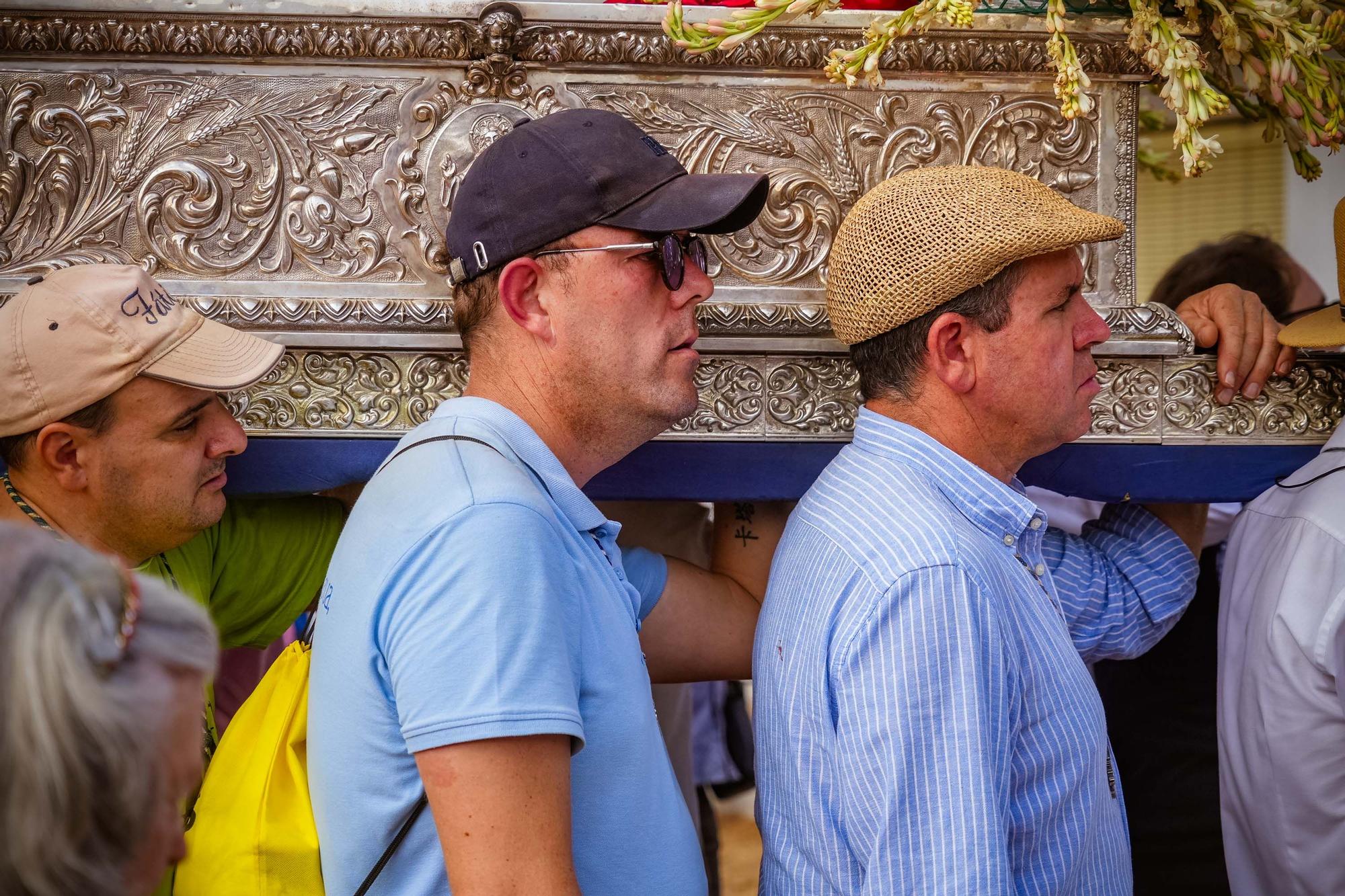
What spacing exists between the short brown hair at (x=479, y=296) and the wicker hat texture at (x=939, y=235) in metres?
0.50

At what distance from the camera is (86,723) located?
86cm

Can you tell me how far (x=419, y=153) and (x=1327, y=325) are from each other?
1732mm

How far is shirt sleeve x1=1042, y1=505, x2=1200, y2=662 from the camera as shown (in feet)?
7.09

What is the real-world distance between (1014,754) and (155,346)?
150cm

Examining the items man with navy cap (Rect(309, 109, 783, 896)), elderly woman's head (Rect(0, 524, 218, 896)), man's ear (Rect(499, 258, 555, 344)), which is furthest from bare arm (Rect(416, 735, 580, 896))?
man's ear (Rect(499, 258, 555, 344))

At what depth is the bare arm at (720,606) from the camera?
208 cm

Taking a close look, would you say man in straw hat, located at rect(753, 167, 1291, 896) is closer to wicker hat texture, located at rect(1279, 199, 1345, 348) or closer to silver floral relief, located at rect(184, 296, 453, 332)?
wicker hat texture, located at rect(1279, 199, 1345, 348)

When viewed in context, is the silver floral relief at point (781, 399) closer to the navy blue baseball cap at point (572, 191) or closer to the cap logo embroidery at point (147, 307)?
the cap logo embroidery at point (147, 307)

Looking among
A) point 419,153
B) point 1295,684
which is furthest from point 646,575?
point 1295,684

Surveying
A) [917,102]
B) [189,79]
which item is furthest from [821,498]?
[189,79]

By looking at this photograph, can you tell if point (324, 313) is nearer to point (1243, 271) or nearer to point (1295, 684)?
point (1295, 684)

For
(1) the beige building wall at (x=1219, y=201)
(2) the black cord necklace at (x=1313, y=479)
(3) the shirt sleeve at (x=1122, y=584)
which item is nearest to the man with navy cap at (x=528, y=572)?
(3) the shirt sleeve at (x=1122, y=584)

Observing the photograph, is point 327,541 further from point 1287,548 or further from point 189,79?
point 1287,548

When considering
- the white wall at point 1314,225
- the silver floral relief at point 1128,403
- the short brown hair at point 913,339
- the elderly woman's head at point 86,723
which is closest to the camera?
the elderly woman's head at point 86,723
